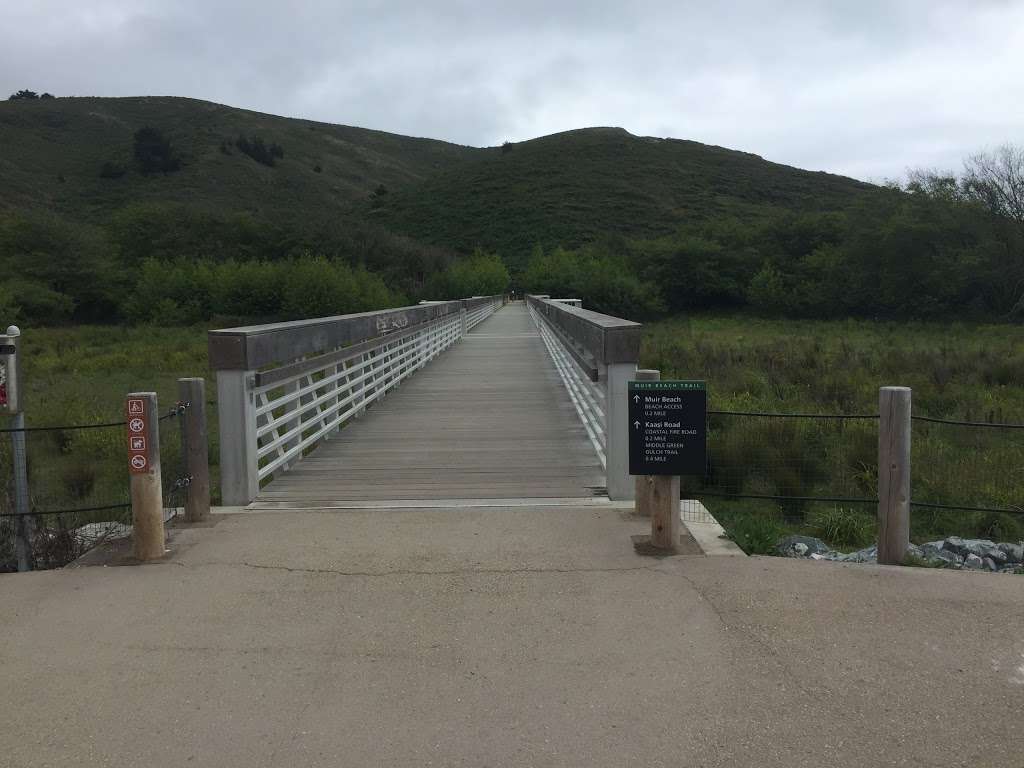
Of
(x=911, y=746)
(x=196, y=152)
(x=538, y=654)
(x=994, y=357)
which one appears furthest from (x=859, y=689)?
(x=196, y=152)

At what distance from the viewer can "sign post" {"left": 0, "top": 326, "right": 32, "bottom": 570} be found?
5.84 meters

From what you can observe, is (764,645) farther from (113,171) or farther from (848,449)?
(113,171)

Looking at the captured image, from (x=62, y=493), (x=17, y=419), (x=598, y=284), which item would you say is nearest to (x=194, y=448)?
(x=17, y=419)

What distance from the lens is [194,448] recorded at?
6246mm

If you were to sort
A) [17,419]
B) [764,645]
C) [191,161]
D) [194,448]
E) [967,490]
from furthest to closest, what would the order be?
[191,161] → [967,490] → [194,448] → [17,419] → [764,645]

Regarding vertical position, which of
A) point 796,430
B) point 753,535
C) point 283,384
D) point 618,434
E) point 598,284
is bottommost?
point 753,535

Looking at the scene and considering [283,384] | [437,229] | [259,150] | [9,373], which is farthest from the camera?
[259,150]

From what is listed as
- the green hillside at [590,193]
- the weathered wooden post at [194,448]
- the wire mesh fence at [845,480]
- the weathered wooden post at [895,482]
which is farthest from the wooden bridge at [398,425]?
the green hillside at [590,193]

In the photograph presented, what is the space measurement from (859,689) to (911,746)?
1.44 ft

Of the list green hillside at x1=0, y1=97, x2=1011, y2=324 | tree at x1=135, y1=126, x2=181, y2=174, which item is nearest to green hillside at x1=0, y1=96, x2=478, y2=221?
green hillside at x1=0, y1=97, x2=1011, y2=324

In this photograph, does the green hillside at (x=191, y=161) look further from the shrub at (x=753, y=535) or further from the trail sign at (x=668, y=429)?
the trail sign at (x=668, y=429)

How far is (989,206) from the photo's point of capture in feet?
146

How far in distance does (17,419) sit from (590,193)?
357 feet

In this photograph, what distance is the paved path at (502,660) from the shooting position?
3324 millimetres
